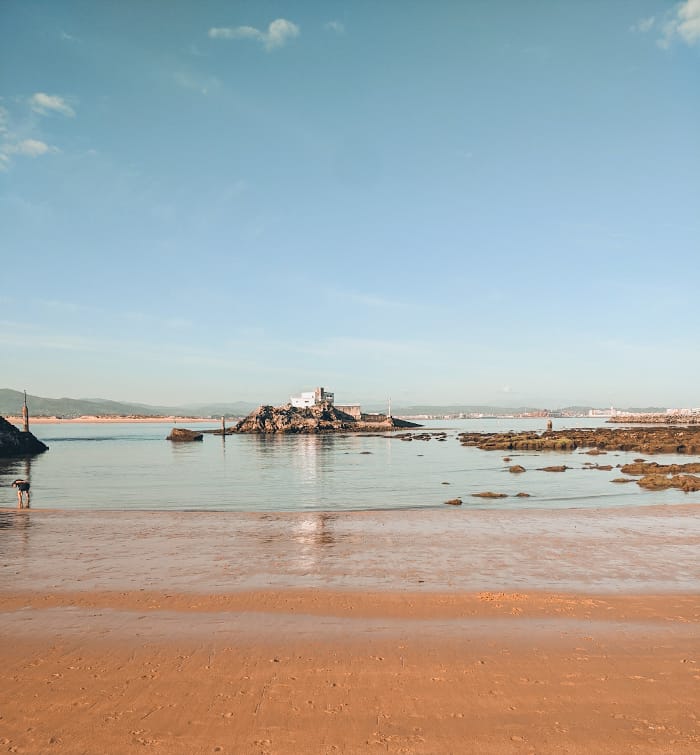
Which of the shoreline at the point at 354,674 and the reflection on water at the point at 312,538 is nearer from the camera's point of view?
the shoreline at the point at 354,674

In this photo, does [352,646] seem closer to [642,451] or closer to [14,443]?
[642,451]

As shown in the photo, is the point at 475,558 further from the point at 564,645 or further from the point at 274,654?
the point at 274,654

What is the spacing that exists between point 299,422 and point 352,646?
13434 cm

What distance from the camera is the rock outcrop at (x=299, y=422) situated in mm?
141375

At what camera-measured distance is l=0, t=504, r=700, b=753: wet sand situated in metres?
6.73

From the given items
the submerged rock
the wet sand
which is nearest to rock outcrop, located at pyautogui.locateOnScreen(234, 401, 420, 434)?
the submerged rock

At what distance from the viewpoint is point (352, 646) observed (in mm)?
9453

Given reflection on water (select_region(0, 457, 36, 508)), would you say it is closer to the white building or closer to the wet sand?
the wet sand

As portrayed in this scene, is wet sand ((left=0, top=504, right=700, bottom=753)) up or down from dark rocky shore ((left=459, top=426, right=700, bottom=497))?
up

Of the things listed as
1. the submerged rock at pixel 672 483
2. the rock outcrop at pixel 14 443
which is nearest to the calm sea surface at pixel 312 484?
the submerged rock at pixel 672 483

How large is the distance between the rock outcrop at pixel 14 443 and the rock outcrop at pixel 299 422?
69702 millimetres

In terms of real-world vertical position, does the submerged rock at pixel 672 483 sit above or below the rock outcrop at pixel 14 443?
below

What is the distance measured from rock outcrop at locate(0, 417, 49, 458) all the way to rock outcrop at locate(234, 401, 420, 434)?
2744 inches

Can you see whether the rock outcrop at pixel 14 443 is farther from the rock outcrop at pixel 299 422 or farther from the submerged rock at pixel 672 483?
the rock outcrop at pixel 299 422
